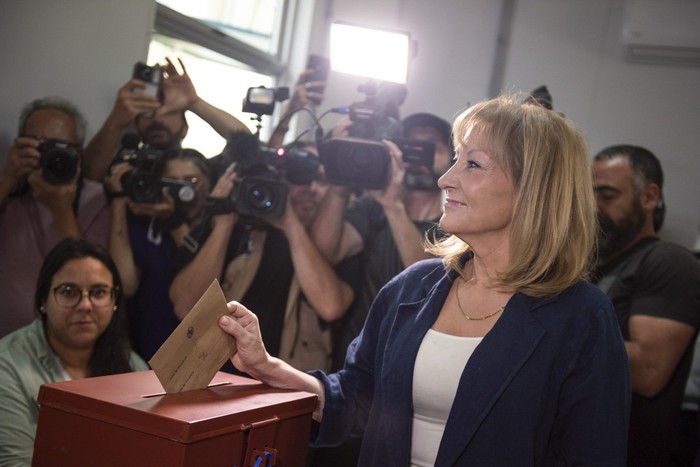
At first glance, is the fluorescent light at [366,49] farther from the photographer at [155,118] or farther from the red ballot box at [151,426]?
the red ballot box at [151,426]

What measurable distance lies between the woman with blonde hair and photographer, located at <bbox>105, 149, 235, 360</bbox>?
4.29 feet

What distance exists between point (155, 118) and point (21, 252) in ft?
2.17

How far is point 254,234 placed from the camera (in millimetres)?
3094

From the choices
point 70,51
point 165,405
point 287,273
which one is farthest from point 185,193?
point 165,405

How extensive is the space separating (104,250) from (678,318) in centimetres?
192

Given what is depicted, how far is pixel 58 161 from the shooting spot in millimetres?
2549

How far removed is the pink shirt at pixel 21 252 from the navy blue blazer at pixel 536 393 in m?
1.42

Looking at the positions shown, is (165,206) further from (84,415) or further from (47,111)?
(84,415)

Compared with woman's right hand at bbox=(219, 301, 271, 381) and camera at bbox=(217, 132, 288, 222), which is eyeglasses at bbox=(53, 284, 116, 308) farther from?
woman's right hand at bbox=(219, 301, 271, 381)

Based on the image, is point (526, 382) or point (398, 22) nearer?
point (526, 382)

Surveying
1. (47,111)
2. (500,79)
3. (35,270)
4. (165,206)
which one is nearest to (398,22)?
(500,79)

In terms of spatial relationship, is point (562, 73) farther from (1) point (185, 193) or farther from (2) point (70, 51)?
(2) point (70, 51)

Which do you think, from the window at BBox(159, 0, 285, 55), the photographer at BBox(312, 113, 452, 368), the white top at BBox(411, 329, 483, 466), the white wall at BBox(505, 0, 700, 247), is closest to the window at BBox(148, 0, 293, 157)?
the window at BBox(159, 0, 285, 55)

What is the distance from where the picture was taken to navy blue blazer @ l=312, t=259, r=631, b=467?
1.46 meters
